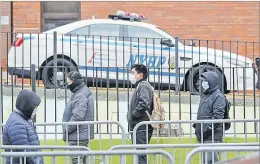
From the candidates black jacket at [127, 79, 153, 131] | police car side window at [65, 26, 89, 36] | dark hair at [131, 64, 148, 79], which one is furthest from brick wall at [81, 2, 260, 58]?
black jacket at [127, 79, 153, 131]

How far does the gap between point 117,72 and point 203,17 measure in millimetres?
7854

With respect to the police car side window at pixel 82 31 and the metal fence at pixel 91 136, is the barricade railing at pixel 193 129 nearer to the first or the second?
the metal fence at pixel 91 136

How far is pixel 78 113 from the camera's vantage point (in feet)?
35.3

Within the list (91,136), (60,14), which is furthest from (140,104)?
(60,14)

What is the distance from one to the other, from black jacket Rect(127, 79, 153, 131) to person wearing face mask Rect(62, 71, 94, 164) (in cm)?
57

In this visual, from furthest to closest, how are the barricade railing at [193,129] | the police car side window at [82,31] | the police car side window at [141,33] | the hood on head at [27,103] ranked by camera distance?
the police car side window at [141,33] → the police car side window at [82,31] → the barricade railing at [193,129] → the hood on head at [27,103]

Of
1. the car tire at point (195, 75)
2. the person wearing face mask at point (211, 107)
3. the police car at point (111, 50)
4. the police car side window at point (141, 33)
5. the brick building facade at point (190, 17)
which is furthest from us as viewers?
the brick building facade at point (190, 17)

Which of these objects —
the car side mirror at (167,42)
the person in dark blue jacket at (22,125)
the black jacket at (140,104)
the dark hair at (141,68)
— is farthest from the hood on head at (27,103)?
the car side mirror at (167,42)

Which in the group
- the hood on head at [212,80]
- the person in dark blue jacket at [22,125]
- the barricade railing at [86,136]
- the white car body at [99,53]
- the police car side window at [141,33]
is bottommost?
the barricade railing at [86,136]

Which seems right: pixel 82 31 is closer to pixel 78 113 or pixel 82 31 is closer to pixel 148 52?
pixel 148 52

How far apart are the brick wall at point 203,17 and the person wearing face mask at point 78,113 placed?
30.3ft

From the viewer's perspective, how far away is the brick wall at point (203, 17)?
1989cm

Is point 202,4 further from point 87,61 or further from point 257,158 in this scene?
point 257,158

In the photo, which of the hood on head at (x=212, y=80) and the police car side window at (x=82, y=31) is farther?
the police car side window at (x=82, y=31)
